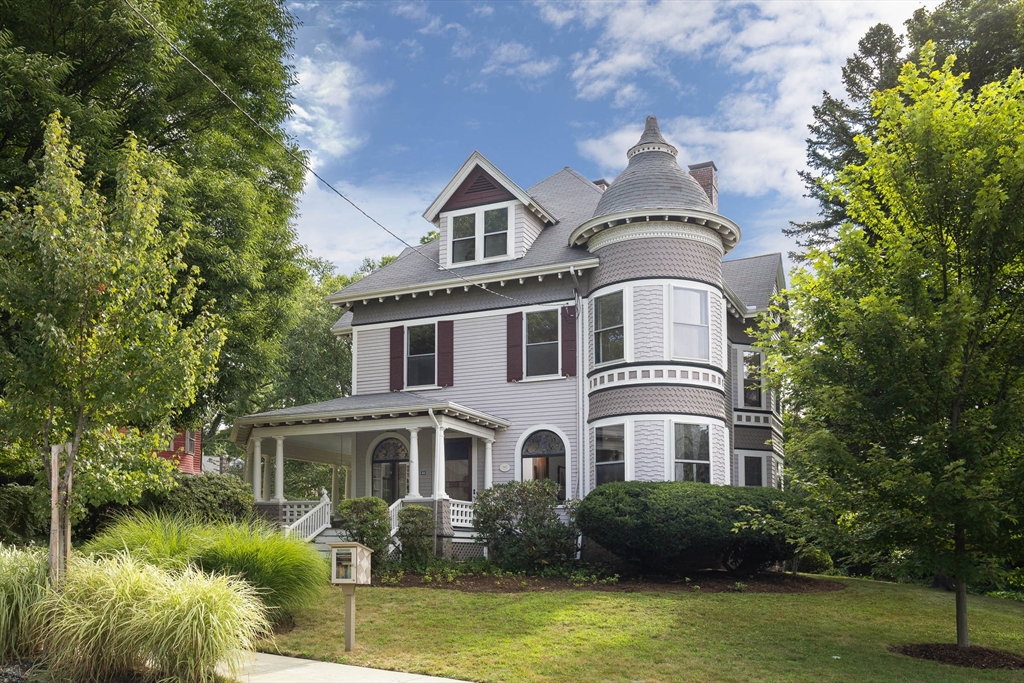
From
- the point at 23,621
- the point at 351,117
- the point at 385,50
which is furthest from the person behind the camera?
the point at 351,117

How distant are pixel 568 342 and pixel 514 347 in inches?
56.5

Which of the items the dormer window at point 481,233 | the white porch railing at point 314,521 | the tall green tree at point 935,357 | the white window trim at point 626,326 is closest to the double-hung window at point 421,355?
the dormer window at point 481,233

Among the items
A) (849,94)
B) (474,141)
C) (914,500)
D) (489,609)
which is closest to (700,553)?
(489,609)

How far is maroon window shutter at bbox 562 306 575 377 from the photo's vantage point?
20000mm

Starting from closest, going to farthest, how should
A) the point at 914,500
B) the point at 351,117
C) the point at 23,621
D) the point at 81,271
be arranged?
the point at 23,621 < the point at 81,271 < the point at 914,500 < the point at 351,117

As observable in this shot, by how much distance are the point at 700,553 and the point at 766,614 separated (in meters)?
4.06

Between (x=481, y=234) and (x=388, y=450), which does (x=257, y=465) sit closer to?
(x=388, y=450)

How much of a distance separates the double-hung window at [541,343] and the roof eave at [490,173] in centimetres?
290

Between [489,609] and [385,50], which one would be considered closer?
[489,609]

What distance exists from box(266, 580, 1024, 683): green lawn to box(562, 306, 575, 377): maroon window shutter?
6.67 metres

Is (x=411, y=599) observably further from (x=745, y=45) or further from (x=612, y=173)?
(x=612, y=173)

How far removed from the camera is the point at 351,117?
22.0 m

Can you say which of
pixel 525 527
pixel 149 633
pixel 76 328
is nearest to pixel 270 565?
pixel 149 633

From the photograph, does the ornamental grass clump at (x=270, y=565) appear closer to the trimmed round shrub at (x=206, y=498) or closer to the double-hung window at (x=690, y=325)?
the trimmed round shrub at (x=206, y=498)
